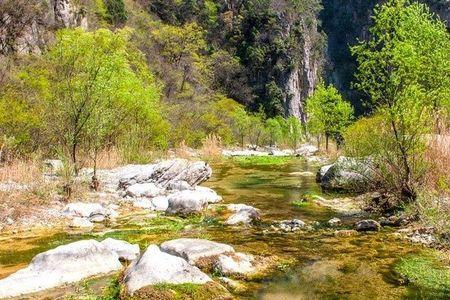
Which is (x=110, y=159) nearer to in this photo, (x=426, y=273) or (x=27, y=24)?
(x=426, y=273)

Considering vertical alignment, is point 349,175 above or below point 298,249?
above

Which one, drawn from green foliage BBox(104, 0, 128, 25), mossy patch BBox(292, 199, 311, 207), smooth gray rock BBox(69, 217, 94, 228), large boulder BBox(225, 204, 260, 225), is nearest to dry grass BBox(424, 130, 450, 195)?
mossy patch BBox(292, 199, 311, 207)

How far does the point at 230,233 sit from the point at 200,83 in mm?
68580

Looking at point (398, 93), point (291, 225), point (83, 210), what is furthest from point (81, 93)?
point (398, 93)

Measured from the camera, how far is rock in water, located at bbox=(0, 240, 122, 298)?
792 centimetres

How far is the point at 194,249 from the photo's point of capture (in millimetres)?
9625

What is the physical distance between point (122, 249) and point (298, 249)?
4031 millimetres

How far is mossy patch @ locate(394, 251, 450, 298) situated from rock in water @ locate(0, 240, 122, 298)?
18.0ft

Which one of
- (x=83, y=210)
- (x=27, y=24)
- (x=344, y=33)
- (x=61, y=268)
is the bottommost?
(x=83, y=210)

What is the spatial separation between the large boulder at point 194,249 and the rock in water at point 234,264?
8.2 inches

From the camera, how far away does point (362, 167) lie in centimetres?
1641

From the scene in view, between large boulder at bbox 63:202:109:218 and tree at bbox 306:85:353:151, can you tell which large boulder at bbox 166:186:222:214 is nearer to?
large boulder at bbox 63:202:109:218

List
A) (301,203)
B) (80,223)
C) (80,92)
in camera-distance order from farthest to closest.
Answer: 1. (80,92)
2. (301,203)
3. (80,223)

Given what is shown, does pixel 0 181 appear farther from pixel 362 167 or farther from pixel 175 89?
pixel 175 89
